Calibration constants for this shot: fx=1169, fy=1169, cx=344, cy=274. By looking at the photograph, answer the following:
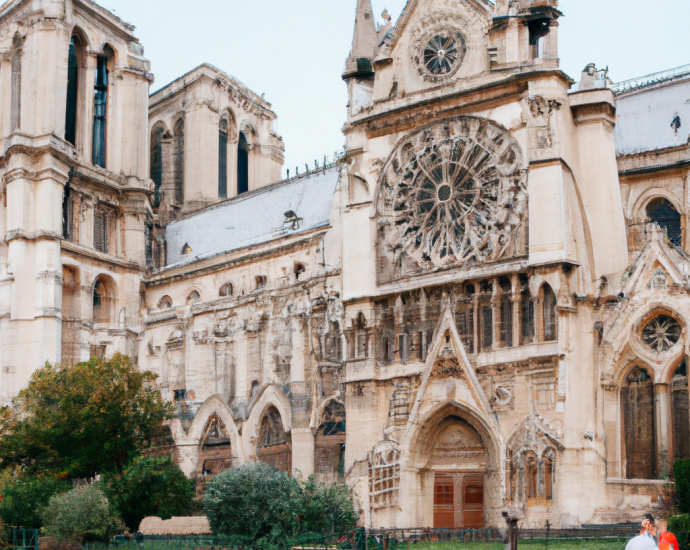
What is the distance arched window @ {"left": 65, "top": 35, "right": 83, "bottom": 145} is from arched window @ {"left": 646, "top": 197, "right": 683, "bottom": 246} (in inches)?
1160

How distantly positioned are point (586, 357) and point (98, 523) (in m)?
16.3

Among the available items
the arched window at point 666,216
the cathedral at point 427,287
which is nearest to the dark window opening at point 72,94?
the cathedral at point 427,287

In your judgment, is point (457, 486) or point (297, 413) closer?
point (457, 486)

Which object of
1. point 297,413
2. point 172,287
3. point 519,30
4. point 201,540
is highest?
point 519,30

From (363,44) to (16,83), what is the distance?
21.3m

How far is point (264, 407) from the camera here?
46.8 meters

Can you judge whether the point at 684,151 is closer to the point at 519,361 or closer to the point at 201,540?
the point at 519,361

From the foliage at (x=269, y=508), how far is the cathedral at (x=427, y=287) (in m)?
4.58

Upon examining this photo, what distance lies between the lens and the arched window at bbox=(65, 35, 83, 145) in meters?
58.9

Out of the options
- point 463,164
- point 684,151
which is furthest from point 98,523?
point 684,151

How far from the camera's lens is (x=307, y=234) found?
5066cm

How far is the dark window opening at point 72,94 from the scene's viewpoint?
193 ft

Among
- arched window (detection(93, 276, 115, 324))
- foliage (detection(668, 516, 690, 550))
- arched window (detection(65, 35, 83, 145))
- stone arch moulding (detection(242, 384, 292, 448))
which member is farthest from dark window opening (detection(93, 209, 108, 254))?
foliage (detection(668, 516, 690, 550))

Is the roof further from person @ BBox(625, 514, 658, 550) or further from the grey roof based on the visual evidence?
person @ BBox(625, 514, 658, 550)
